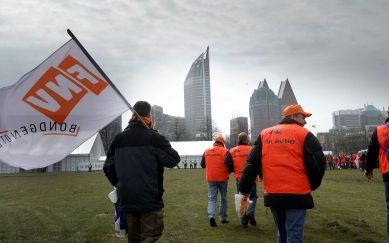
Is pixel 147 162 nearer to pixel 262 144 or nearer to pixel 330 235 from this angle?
pixel 262 144

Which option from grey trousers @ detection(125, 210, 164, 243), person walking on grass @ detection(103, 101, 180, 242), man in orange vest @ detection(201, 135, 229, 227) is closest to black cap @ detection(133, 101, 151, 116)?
person walking on grass @ detection(103, 101, 180, 242)

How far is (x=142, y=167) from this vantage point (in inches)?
218

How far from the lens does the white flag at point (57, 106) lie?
693 centimetres

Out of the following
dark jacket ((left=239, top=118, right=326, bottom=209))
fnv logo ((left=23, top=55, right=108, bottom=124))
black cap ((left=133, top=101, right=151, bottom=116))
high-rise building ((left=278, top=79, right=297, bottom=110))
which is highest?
high-rise building ((left=278, top=79, right=297, bottom=110))

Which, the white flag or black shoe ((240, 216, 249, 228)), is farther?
black shoe ((240, 216, 249, 228))

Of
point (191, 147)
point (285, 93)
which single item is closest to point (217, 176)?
point (191, 147)

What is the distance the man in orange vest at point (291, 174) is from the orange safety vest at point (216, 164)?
5.26 m

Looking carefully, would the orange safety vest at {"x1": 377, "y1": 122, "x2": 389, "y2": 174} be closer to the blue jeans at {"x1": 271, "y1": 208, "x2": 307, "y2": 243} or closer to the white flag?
the blue jeans at {"x1": 271, "y1": 208, "x2": 307, "y2": 243}

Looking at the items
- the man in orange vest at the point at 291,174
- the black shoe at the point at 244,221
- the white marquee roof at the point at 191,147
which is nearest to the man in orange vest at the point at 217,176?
the black shoe at the point at 244,221

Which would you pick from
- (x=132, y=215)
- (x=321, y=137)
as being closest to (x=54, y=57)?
(x=132, y=215)

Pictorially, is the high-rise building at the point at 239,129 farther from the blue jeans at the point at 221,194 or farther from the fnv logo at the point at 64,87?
the fnv logo at the point at 64,87

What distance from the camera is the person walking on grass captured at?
5.52m

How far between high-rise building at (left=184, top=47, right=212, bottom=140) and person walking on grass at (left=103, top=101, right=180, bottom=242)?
12546 centimetres

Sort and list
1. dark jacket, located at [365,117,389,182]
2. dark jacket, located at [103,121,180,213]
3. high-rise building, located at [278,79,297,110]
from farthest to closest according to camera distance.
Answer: high-rise building, located at [278,79,297,110] → dark jacket, located at [365,117,389,182] → dark jacket, located at [103,121,180,213]
